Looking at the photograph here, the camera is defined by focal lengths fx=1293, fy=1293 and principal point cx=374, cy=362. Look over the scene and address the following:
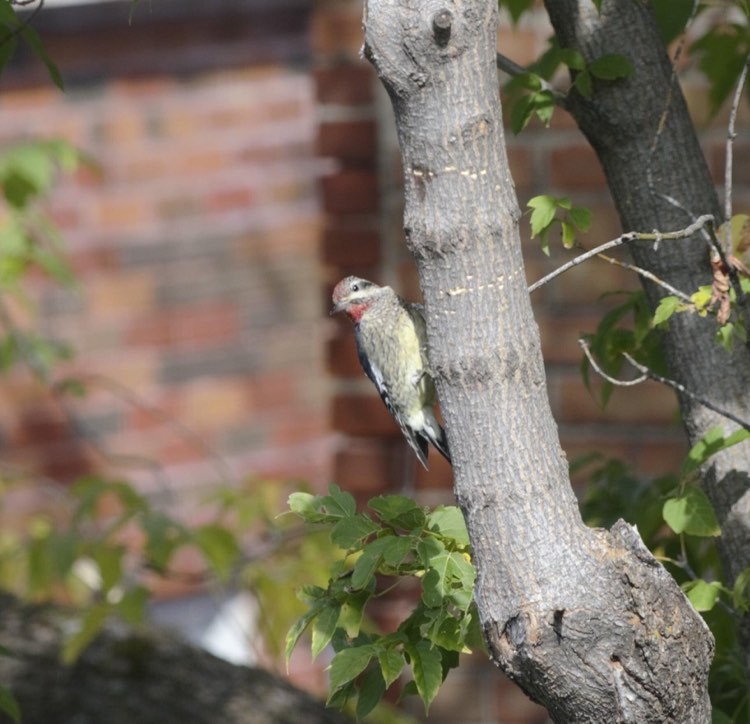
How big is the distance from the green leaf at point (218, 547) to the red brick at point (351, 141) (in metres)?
1.01

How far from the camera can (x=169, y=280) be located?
17.8 ft

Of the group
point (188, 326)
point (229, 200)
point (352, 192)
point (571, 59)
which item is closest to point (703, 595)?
point (571, 59)

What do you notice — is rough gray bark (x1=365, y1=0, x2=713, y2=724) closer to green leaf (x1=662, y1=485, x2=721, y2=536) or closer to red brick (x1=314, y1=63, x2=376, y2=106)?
green leaf (x1=662, y1=485, x2=721, y2=536)

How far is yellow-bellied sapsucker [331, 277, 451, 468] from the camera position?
2.79 meters

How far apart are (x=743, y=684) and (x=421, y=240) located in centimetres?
94

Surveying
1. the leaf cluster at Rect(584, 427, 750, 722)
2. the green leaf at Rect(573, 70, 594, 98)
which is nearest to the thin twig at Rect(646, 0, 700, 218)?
the green leaf at Rect(573, 70, 594, 98)

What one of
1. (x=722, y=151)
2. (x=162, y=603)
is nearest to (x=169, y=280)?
(x=162, y=603)

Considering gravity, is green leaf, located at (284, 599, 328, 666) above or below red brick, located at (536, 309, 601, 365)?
below

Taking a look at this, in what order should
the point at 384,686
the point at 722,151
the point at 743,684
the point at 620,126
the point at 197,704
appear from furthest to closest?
the point at 722,151
the point at 197,704
the point at 743,684
the point at 620,126
the point at 384,686

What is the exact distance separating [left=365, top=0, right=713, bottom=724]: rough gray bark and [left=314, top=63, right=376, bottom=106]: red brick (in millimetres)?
1875

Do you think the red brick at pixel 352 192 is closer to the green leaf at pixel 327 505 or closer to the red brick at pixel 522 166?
the red brick at pixel 522 166

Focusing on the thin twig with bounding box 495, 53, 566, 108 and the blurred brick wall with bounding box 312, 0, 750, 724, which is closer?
the thin twig with bounding box 495, 53, 566, 108

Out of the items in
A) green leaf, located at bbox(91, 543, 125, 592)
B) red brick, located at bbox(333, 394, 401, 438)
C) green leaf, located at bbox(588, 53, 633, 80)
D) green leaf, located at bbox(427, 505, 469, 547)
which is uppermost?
green leaf, located at bbox(588, 53, 633, 80)

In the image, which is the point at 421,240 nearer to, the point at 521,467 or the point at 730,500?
the point at 521,467
